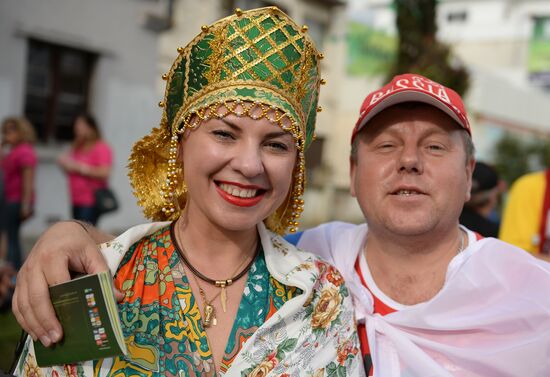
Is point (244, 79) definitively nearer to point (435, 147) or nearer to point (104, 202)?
point (435, 147)

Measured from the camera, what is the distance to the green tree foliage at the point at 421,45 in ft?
26.7

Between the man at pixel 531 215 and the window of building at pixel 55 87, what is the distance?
23.9 feet

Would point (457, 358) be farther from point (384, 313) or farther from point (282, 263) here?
point (282, 263)

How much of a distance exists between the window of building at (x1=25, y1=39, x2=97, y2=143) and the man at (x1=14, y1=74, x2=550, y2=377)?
7623 mm

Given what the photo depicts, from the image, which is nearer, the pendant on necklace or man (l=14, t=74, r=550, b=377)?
the pendant on necklace

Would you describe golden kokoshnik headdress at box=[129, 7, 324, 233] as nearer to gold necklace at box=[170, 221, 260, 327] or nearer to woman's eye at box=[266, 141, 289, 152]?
woman's eye at box=[266, 141, 289, 152]

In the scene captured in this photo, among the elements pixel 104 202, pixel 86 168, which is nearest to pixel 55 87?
pixel 86 168

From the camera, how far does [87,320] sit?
5.10ft

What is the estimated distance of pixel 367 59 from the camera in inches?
720

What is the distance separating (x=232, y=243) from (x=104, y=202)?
14.7 ft

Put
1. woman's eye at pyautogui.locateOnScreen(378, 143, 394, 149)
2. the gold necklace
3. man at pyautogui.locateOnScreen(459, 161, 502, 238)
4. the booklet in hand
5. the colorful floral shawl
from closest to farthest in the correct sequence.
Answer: the booklet in hand, the colorful floral shawl, the gold necklace, woman's eye at pyautogui.locateOnScreen(378, 143, 394, 149), man at pyautogui.locateOnScreen(459, 161, 502, 238)

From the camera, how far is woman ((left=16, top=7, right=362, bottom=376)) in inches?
71.3

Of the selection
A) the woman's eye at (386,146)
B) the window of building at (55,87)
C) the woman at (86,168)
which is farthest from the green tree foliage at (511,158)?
Result: the woman's eye at (386,146)

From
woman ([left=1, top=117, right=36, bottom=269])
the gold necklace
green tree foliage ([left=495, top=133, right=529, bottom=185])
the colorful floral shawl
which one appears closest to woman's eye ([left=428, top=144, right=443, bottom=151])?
the colorful floral shawl
